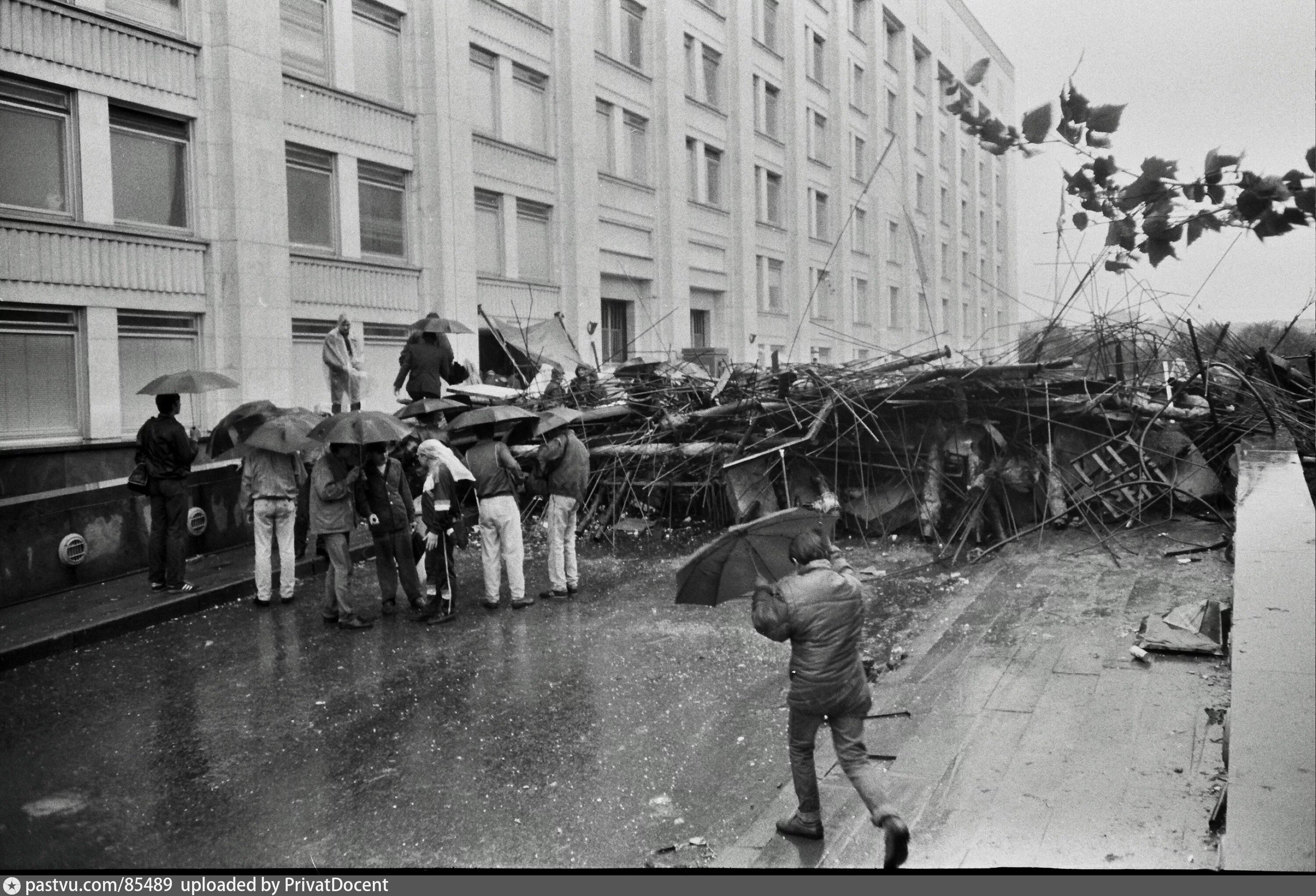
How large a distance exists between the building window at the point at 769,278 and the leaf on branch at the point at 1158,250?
34.1 ft

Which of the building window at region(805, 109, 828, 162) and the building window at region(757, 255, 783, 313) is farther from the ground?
the building window at region(805, 109, 828, 162)

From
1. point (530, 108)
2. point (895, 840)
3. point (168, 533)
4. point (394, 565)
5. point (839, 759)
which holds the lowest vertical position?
point (895, 840)

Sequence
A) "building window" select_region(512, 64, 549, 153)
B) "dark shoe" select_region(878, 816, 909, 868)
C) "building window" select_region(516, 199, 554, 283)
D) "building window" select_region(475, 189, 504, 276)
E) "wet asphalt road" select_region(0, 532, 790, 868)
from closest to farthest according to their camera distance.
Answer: "dark shoe" select_region(878, 816, 909, 868)
"wet asphalt road" select_region(0, 532, 790, 868)
"building window" select_region(512, 64, 549, 153)
"building window" select_region(516, 199, 554, 283)
"building window" select_region(475, 189, 504, 276)

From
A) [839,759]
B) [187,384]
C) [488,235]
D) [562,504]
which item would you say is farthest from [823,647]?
[488,235]

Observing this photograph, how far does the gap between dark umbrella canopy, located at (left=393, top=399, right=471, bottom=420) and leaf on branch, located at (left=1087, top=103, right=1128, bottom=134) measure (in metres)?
9.26

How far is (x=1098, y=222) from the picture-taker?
487cm

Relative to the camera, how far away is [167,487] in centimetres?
1040

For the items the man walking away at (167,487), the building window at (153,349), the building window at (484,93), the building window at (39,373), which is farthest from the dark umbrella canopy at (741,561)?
the building window at (484,93)

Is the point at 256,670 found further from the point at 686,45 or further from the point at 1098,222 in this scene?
the point at 686,45

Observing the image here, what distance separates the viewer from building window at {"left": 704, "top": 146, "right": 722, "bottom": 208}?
564 inches

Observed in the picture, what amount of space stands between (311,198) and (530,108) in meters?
3.58

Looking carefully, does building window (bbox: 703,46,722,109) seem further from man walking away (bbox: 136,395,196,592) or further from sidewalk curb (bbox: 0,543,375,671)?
sidewalk curb (bbox: 0,543,375,671)

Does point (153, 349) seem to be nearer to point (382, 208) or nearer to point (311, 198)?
point (311, 198)

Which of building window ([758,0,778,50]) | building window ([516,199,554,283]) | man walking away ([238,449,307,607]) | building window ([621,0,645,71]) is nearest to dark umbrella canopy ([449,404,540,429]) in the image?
man walking away ([238,449,307,607])
